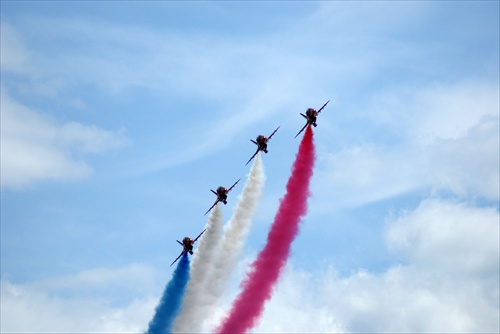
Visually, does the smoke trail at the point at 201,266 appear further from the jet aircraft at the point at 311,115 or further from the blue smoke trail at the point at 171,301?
the jet aircraft at the point at 311,115

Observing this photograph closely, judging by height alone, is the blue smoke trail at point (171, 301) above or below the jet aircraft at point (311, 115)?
below

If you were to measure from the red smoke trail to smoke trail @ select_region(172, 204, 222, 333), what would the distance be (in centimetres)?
884

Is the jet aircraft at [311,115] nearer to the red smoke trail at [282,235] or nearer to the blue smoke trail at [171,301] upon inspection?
the red smoke trail at [282,235]

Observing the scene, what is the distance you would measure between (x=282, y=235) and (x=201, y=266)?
669 inches

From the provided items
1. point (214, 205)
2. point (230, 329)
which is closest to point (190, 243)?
point (214, 205)

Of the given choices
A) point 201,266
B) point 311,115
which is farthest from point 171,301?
point 311,115

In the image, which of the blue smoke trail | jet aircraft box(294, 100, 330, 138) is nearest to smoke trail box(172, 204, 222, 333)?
the blue smoke trail

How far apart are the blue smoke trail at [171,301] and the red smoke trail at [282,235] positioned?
11.0 m

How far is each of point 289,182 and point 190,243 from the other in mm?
22075

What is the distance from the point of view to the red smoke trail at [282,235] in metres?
167

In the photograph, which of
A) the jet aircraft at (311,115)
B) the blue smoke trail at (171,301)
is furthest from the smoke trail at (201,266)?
the jet aircraft at (311,115)

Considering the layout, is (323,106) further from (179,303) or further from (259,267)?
(179,303)

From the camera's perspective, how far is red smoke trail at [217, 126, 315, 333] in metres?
167

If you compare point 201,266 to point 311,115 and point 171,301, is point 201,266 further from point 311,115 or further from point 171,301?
point 311,115
